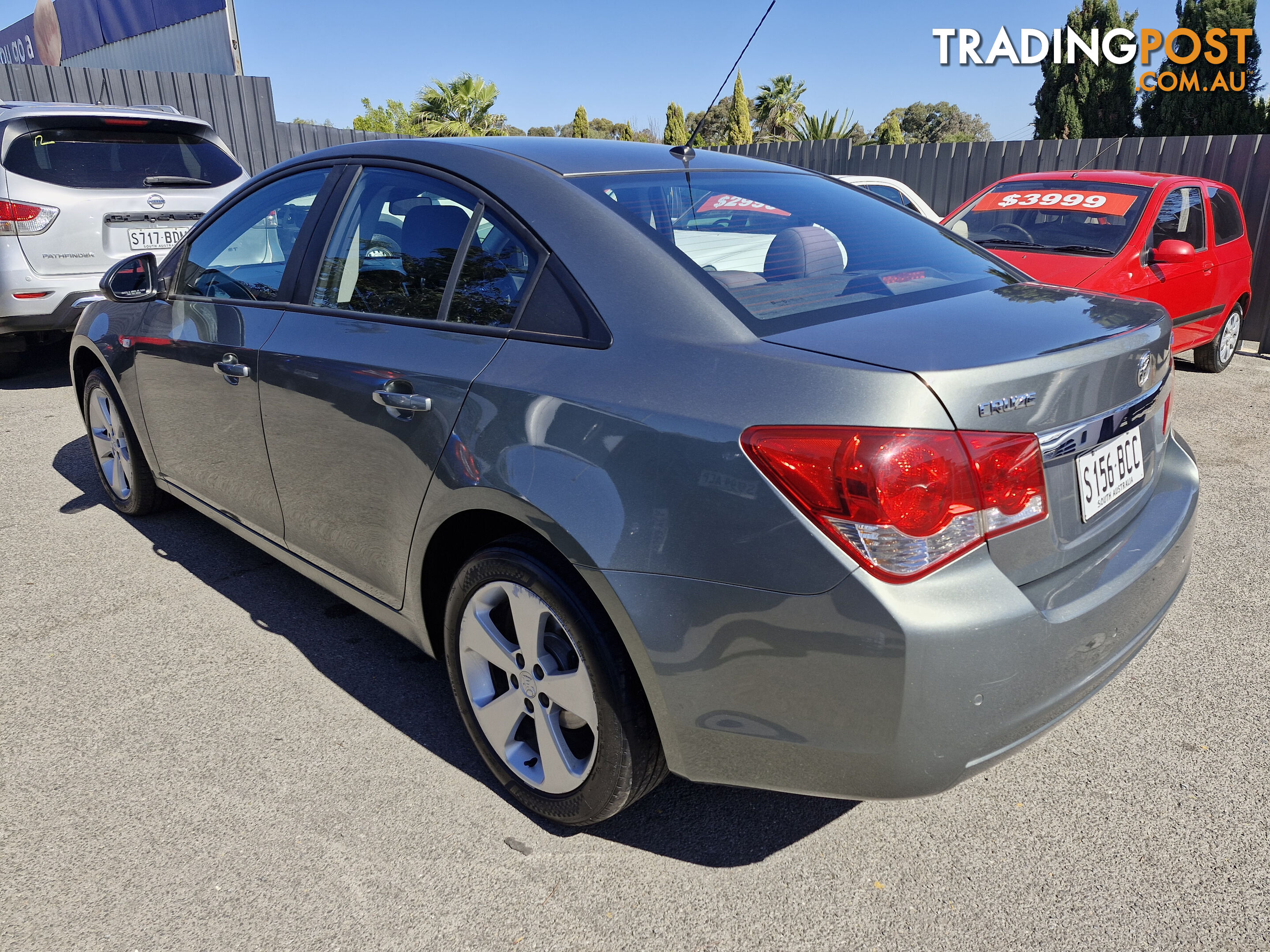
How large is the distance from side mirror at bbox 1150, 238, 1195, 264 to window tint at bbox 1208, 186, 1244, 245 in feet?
4.05

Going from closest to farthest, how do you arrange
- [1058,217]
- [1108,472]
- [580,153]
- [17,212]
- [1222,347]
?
1. [1108,472]
2. [580,153]
3. [17,212]
4. [1058,217]
5. [1222,347]

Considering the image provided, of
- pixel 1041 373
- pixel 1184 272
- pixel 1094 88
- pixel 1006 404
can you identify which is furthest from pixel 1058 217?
pixel 1094 88

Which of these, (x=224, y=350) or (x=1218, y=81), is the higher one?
(x=1218, y=81)

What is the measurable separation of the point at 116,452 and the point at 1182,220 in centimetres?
726

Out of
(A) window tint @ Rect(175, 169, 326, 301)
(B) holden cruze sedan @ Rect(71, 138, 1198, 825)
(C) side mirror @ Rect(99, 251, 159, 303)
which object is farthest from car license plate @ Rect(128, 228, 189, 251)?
(B) holden cruze sedan @ Rect(71, 138, 1198, 825)

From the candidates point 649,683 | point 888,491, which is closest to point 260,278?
point 649,683

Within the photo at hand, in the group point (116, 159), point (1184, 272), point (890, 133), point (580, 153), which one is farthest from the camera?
point (890, 133)

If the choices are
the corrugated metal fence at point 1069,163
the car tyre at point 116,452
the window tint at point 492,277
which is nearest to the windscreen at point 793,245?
the window tint at point 492,277

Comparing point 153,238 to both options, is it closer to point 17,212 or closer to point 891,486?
point 17,212

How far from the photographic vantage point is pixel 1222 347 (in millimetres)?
7758

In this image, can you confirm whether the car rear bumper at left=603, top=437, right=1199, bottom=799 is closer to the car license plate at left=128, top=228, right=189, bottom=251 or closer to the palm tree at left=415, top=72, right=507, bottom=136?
the car license plate at left=128, top=228, right=189, bottom=251

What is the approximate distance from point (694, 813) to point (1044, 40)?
2856cm

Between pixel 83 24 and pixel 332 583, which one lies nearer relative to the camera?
pixel 332 583

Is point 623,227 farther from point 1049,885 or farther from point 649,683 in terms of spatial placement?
point 1049,885
